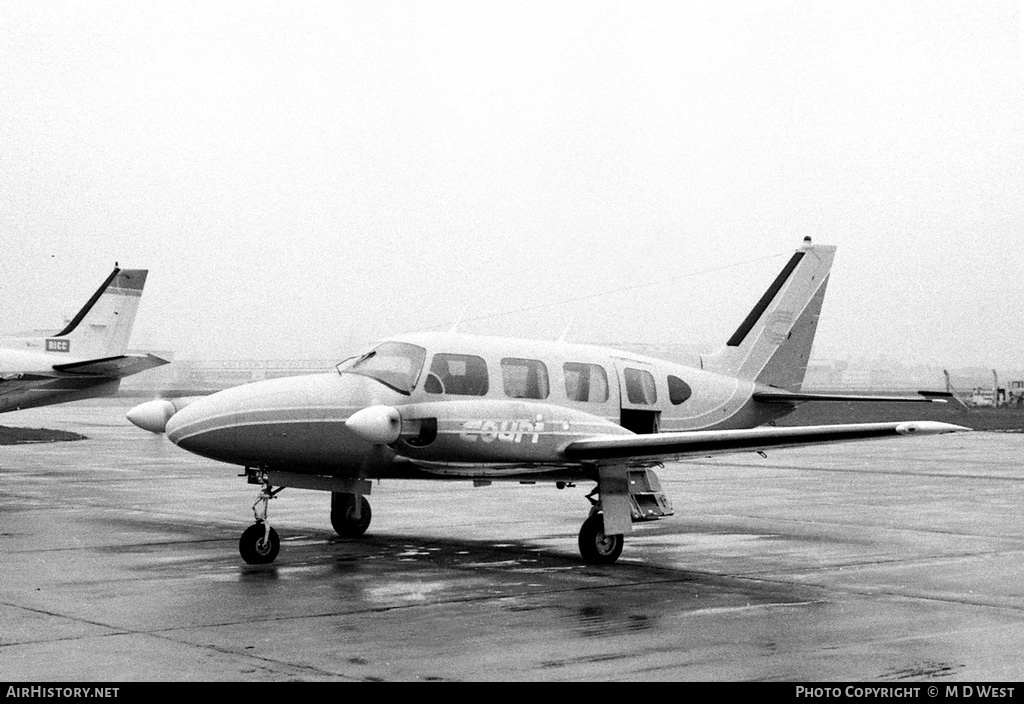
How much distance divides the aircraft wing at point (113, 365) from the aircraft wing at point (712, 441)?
21.6 m

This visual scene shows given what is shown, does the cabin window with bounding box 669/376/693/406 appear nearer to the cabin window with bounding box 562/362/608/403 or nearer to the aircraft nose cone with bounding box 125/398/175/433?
the cabin window with bounding box 562/362/608/403

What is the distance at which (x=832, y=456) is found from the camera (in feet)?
126

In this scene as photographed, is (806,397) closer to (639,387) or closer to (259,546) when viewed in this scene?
(639,387)

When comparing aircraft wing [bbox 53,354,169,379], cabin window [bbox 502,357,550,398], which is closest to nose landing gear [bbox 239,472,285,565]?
cabin window [bbox 502,357,550,398]

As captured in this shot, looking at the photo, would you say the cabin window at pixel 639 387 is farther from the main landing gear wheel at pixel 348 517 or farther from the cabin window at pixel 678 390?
the main landing gear wheel at pixel 348 517

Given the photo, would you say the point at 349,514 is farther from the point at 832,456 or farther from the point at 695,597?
the point at 832,456

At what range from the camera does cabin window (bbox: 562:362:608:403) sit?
16.1m

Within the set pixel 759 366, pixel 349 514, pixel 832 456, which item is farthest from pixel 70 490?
pixel 832 456

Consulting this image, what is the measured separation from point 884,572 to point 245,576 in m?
7.12

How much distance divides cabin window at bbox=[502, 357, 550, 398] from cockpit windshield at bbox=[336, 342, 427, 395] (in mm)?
1118

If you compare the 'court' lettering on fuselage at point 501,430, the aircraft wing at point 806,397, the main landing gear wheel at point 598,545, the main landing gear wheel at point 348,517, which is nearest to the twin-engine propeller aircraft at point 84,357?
the main landing gear wheel at point 348,517

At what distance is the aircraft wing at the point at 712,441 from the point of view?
13.5 meters

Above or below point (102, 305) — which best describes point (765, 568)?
below

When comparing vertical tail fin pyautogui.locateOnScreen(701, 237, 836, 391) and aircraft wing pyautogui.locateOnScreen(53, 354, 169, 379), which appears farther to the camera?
aircraft wing pyautogui.locateOnScreen(53, 354, 169, 379)
